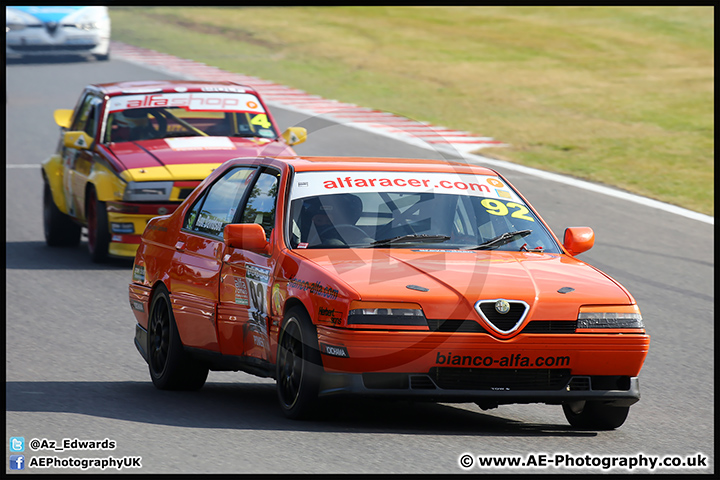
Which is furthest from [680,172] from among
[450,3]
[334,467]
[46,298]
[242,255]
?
[450,3]

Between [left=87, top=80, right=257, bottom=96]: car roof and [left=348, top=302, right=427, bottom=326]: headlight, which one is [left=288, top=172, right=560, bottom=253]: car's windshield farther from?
[left=87, top=80, right=257, bottom=96]: car roof

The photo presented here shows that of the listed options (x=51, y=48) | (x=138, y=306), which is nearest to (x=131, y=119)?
(x=138, y=306)

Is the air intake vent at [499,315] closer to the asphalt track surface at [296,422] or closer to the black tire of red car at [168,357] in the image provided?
the asphalt track surface at [296,422]

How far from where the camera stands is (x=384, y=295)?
6109mm

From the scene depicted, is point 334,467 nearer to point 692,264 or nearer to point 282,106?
point 692,264

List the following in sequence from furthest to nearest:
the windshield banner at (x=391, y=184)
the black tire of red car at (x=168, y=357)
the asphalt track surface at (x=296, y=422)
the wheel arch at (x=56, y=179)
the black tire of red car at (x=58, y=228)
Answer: the black tire of red car at (x=58, y=228), the wheel arch at (x=56, y=179), the black tire of red car at (x=168, y=357), the windshield banner at (x=391, y=184), the asphalt track surface at (x=296, y=422)

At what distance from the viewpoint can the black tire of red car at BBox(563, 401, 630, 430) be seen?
6.68 metres

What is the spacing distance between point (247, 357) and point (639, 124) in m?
18.1

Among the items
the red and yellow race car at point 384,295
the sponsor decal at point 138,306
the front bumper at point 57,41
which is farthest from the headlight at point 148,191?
the front bumper at point 57,41

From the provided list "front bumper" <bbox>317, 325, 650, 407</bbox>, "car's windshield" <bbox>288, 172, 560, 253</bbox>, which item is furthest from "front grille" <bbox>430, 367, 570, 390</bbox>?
"car's windshield" <bbox>288, 172, 560, 253</bbox>

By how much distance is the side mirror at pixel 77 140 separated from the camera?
13344 mm

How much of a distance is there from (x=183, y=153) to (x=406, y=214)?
5.95 m

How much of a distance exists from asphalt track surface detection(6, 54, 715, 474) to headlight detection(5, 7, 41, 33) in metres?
17.1

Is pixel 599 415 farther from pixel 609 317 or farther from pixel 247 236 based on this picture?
pixel 247 236
